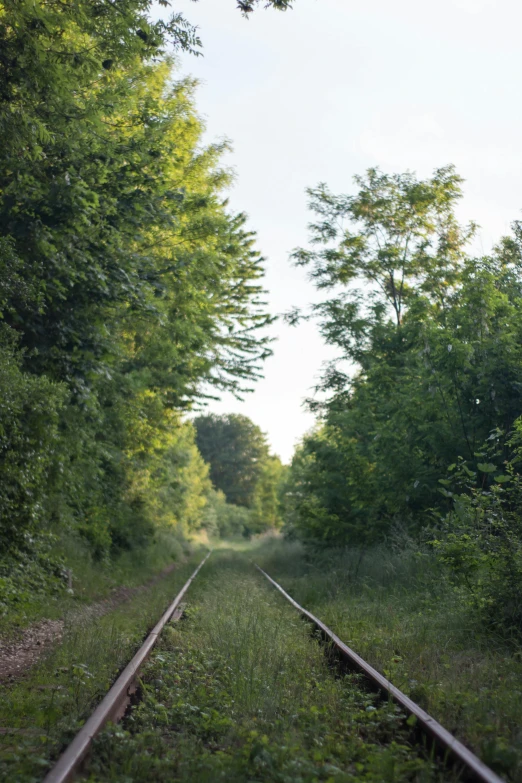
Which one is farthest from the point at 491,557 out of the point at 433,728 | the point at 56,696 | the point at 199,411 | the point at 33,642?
the point at 199,411

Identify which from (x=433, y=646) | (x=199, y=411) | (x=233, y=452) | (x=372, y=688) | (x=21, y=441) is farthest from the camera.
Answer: (x=233, y=452)

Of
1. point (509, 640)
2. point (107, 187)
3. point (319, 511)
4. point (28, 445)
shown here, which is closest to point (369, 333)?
point (319, 511)

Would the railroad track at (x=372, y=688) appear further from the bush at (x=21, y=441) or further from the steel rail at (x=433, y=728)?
the bush at (x=21, y=441)

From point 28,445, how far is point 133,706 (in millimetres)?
6000

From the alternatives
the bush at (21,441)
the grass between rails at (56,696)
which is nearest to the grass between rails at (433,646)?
the grass between rails at (56,696)

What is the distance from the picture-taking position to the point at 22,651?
799cm

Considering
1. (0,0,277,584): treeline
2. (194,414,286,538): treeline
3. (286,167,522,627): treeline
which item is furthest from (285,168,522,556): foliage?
(194,414,286,538): treeline

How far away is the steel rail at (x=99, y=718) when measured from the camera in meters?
3.44

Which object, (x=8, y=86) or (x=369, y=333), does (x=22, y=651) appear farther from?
(x=369, y=333)

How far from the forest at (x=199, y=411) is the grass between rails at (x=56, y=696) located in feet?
0.11

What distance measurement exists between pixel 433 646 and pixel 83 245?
8.35m

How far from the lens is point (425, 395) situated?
1334cm

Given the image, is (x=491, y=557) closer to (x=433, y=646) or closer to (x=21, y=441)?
(x=433, y=646)

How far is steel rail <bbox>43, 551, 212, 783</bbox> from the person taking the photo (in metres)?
3.44
